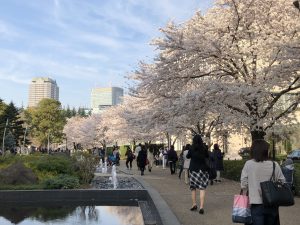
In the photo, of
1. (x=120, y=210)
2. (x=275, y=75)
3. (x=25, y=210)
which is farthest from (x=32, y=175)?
(x=275, y=75)

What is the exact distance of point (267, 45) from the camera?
18.8 metres

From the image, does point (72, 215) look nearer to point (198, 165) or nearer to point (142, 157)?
point (198, 165)

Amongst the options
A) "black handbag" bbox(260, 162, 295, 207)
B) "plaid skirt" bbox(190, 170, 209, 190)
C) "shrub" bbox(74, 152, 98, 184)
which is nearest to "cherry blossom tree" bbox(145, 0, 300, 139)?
"shrub" bbox(74, 152, 98, 184)

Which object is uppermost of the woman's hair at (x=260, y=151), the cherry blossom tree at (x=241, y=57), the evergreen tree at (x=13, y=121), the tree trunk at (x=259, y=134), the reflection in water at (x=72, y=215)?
the evergreen tree at (x=13, y=121)

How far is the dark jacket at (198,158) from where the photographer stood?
32.9 feet

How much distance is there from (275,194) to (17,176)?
41.1ft

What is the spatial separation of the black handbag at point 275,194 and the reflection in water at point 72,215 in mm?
5218

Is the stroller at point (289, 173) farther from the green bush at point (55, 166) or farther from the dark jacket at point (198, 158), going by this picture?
the green bush at point (55, 166)

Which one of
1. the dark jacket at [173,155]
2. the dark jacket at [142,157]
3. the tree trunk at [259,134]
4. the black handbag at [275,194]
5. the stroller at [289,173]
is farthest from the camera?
the dark jacket at [173,155]

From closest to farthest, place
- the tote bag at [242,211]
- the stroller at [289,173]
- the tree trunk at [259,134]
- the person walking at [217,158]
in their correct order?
the tote bag at [242,211] < the stroller at [289,173] < the tree trunk at [259,134] < the person walking at [217,158]

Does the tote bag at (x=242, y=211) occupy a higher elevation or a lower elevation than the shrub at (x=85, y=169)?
→ lower

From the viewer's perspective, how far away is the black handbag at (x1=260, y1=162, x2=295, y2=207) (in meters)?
5.15

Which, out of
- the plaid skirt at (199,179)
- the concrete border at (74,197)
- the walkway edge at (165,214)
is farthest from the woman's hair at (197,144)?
the concrete border at (74,197)

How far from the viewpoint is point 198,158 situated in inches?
397
